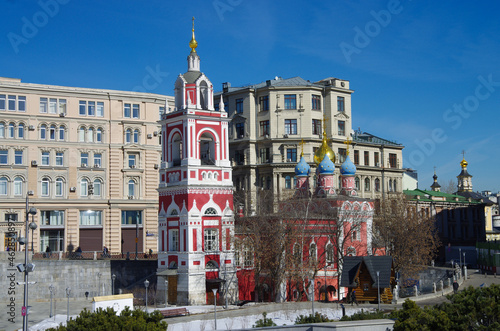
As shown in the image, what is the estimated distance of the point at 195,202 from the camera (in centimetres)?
5028

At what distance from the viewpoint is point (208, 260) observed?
50500 mm

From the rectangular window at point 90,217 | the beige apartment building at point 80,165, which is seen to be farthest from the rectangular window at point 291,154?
the rectangular window at point 90,217

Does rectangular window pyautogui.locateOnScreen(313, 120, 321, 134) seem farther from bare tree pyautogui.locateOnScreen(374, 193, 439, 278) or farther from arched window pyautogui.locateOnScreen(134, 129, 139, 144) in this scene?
arched window pyautogui.locateOnScreen(134, 129, 139, 144)

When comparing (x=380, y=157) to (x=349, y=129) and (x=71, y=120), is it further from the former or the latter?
(x=71, y=120)

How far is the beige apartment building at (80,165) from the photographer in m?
63.6

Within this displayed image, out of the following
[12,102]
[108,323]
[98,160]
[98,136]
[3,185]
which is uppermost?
[12,102]

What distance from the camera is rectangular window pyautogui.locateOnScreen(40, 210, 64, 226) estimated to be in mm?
64375

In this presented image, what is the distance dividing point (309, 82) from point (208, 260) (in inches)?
1470

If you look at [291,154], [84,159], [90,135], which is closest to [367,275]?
[291,154]

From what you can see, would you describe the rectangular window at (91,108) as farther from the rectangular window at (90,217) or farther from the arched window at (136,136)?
the rectangular window at (90,217)

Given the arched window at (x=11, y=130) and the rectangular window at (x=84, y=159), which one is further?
the rectangular window at (x=84, y=159)

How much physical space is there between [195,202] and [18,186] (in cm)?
2219

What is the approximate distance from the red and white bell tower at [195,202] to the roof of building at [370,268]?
28.1ft

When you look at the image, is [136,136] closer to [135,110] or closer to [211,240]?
[135,110]
